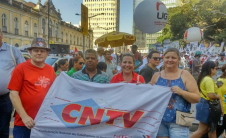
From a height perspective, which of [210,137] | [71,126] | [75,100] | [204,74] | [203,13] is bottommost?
[210,137]

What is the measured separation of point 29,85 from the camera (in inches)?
117

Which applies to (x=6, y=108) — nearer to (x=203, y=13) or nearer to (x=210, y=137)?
(x=210, y=137)

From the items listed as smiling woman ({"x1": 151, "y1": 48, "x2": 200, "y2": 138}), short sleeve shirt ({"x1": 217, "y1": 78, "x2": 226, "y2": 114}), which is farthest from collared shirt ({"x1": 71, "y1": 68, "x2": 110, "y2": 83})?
short sleeve shirt ({"x1": 217, "y1": 78, "x2": 226, "y2": 114})

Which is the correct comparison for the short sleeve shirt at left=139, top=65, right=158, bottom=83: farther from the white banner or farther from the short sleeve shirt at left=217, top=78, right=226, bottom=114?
the white banner

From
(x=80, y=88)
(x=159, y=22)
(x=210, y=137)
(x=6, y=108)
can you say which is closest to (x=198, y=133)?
(x=210, y=137)

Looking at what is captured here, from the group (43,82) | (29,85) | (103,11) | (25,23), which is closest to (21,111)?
(29,85)

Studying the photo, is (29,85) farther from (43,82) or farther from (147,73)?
(147,73)

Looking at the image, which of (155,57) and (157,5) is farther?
(157,5)

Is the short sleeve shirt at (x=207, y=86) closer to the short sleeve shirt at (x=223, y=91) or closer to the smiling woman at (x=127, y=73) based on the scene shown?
the short sleeve shirt at (x=223, y=91)

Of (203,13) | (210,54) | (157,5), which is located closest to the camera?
(157,5)

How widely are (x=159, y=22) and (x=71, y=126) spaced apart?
6275mm

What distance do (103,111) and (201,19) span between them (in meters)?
39.4

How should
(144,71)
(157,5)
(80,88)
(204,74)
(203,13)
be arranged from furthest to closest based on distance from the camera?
(203,13) → (157,5) → (144,71) → (204,74) → (80,88)

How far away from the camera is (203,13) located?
1435 inches
